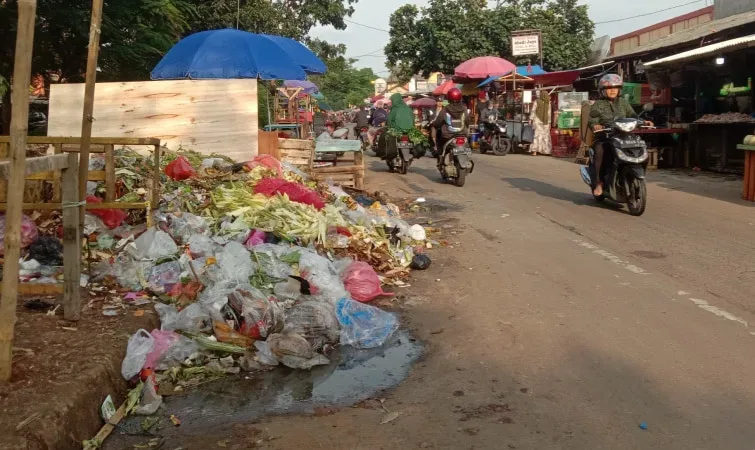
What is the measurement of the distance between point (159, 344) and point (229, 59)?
8376mm

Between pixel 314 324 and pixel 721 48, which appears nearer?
pixel 314 324

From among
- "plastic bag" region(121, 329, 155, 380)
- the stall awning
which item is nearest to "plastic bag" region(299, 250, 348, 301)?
"plastic bag" region(121, 329, 155, 380)

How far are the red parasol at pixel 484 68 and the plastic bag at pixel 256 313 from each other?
2347 cm

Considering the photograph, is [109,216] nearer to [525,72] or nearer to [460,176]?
[460,176]

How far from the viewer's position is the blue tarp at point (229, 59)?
11.8 meters

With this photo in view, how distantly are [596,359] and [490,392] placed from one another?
0.85 meters

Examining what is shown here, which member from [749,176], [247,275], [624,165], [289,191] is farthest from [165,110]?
[749,176]

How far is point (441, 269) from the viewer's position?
7004mm

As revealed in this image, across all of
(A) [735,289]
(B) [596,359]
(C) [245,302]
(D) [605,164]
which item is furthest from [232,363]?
(D) [605,164]

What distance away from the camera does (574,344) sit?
4.70 m

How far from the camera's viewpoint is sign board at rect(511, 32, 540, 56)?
2973 centimetres

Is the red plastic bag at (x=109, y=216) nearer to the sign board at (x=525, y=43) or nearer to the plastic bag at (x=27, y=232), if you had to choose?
the plastic bag at (x=27, y=232)

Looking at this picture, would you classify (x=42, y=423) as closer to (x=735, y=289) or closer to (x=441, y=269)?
(x=441, y=269)

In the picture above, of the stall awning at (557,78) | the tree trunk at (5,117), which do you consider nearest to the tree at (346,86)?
the stall awning at (557,78)
